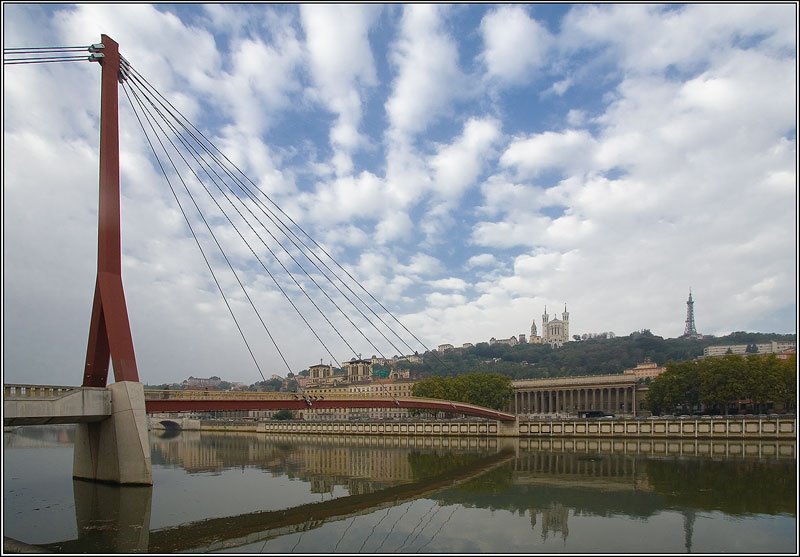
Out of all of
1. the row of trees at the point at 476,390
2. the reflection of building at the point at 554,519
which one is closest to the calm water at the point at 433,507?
the reflection of building at the point at 554,519

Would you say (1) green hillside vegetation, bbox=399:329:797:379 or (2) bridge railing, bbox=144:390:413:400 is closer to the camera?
(2) bridge railing, bbox=144:390:413:400

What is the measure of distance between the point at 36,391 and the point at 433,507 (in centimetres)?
1870

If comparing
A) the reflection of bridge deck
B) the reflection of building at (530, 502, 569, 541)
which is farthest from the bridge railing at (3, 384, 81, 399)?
the reflection of building at (530, 502, 569, 541)

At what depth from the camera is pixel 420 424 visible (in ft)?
259

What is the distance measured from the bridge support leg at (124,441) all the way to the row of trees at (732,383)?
192ft

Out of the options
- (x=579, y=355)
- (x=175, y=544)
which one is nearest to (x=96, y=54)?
(x=175, y=544)

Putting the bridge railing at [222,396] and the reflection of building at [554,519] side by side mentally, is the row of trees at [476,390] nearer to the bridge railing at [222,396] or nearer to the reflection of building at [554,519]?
the bridge railing at [222,396]

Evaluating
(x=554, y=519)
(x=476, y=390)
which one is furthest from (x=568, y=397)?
(x=554, y=519)

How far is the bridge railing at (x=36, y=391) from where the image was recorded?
84.2 feet

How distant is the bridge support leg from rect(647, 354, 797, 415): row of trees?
5837 centimetres

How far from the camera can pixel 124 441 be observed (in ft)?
92.2

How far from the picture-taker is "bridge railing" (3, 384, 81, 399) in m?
25.7

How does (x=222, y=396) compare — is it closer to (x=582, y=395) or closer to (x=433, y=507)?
(x=433, y=507)

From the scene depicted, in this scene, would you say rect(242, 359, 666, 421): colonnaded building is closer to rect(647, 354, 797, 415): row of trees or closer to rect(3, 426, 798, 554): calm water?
A: rect(647, 354, 797, 415): row of trees
